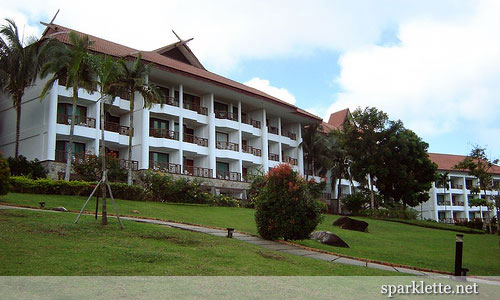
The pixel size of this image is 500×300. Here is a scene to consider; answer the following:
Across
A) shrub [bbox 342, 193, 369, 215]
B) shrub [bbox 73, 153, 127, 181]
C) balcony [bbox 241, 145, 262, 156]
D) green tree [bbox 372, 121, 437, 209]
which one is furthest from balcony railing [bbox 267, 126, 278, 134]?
shrub [bbox 73, 153, 127, 181]

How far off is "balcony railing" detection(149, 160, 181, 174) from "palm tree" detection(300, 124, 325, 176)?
629 inches

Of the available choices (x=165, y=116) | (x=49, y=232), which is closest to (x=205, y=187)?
(x=165, y=116)

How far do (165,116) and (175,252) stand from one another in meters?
28.4

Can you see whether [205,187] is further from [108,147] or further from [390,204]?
[390,204]

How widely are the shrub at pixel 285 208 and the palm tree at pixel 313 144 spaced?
3253 cm

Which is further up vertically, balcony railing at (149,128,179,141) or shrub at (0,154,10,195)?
balcony railing at (149,128,179,141)

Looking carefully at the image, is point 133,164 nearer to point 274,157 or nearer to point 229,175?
point 229,175

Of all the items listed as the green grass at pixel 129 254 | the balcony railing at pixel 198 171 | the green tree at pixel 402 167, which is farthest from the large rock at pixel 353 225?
the green tree at pixel 402 167

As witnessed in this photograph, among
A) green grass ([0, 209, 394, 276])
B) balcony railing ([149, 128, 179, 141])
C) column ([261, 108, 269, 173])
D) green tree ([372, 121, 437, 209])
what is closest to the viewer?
green grass ([0, 209, 394, 276])

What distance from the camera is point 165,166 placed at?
119ft

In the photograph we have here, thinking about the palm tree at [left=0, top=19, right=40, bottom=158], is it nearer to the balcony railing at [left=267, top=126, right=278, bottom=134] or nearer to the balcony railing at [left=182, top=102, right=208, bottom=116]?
the balcony railing at [left=182, top=102, right=208, bottom=116]

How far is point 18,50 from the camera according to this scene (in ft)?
96.9

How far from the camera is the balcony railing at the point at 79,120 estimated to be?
31.8 metres

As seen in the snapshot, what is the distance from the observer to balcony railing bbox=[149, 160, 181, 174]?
35459mm
